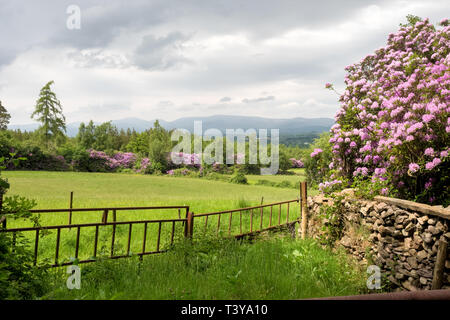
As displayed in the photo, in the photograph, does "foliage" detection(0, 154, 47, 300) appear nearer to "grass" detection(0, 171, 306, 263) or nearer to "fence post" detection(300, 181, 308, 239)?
"grass" detection(0, 171, 306, 263)

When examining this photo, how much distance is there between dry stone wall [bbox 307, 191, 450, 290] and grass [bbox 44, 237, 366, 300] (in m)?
0.43

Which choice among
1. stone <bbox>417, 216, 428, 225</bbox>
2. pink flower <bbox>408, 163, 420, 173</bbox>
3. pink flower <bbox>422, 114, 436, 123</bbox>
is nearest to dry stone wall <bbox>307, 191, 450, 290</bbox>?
stone <bbox>417, 216, 428, 225</bbox>

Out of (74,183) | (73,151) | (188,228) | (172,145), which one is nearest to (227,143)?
(172,145)

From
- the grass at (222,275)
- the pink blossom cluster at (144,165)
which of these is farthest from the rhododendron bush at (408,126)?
the pink blossom cluster at (144,165)

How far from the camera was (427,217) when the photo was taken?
405cm

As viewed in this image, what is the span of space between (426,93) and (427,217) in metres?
2.77

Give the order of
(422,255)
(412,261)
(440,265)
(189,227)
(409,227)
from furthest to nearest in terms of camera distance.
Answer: (189,227), (409,227), (412,261), (422,255), (440,265)

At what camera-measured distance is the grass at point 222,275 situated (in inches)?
132

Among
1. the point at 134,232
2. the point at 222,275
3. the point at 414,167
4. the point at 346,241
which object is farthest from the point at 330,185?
the point at 134,232

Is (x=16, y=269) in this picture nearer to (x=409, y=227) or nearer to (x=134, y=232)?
(x=409, y=227)

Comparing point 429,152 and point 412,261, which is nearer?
point 412,261

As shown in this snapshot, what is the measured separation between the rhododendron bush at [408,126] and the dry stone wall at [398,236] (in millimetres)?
759

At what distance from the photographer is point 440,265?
138 inches

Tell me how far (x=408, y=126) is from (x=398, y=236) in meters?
2.01
